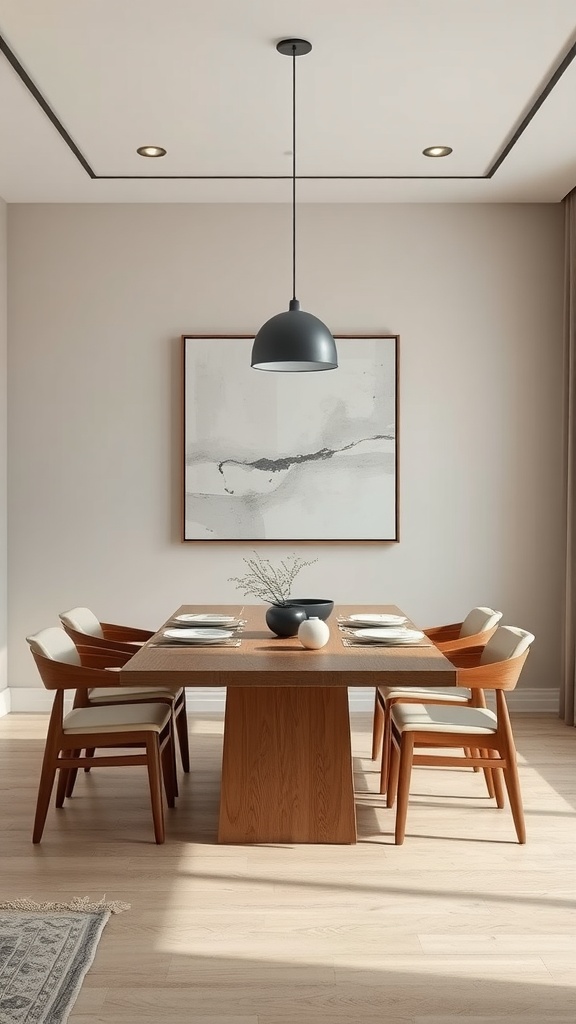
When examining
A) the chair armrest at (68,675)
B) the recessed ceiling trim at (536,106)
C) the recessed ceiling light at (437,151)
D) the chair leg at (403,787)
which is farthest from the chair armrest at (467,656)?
the recessed ceiling light at (437,151)

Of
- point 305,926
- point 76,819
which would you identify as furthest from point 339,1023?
point 76,819

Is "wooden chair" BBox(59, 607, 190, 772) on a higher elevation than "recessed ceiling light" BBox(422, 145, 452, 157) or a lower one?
lower

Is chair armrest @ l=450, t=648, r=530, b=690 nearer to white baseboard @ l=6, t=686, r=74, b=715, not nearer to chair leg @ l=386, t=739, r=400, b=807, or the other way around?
chair leg @ l=386, t=739, r=400, b=807

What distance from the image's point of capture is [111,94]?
13.5 ft

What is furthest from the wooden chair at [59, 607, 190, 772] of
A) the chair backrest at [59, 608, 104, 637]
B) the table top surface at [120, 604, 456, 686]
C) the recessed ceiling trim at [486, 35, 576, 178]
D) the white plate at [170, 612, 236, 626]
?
the recessed ceiling trim at [486, 35, 576, 178]

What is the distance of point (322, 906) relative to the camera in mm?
3008

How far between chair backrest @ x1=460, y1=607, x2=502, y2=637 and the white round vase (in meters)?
0.95

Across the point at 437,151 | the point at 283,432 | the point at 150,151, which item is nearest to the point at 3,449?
the point at 283,432

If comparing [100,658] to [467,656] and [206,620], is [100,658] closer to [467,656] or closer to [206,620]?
[206,620]

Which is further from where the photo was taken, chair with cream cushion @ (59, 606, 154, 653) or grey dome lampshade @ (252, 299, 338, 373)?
chair with cream cushion @ (59, 606, 154, 653)

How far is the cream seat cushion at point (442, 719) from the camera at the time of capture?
3549mm

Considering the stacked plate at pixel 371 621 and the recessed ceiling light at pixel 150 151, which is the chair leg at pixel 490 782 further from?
the recessed ceiling light at pixel 150 151

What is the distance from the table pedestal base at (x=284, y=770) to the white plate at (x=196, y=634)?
204 millimetres

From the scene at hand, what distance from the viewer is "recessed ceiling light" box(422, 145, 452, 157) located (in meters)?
4.78
